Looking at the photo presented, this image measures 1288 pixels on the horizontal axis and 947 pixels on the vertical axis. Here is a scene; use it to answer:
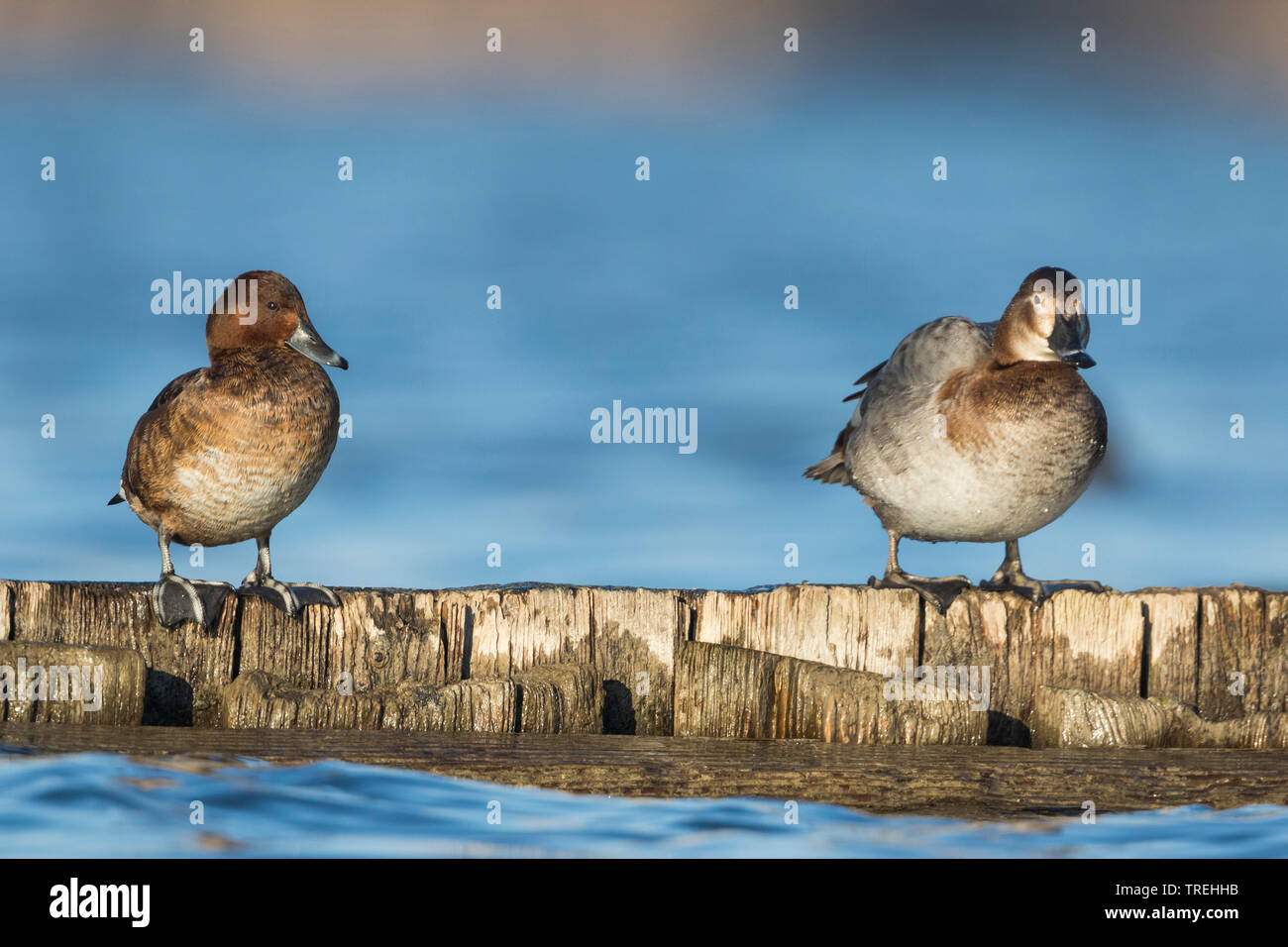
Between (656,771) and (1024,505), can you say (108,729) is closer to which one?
(656,771)

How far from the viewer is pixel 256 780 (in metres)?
3.86

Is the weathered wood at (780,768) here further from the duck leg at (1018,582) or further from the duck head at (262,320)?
the duck head at (262,320)

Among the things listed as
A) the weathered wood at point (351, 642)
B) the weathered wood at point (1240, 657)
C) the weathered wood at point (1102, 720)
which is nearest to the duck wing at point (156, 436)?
the weathered wood at point (351, 642)

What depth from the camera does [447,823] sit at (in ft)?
12.2

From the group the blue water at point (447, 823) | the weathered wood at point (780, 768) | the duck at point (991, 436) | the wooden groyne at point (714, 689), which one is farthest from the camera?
the duck at point (991, 436)

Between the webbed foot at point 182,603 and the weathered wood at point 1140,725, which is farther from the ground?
the webbed foot at point 182,603

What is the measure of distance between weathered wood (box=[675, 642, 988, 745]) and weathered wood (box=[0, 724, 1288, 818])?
0.89 ft

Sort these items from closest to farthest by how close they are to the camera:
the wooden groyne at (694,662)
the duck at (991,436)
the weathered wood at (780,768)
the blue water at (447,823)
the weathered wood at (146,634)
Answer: the blue water at (447,823)
the weathered wood at (780,768)
the wooden groyne at (694,662)
the weathered wood at (146,634)
the duck at (991,436)

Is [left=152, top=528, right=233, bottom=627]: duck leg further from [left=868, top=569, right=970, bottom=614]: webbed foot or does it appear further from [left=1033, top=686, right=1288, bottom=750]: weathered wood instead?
[left=1033, top=686, right=1288, bottom=750]: weathered wood

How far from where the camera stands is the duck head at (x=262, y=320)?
20.8 ft

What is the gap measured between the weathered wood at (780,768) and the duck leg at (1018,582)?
4.96ft
